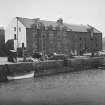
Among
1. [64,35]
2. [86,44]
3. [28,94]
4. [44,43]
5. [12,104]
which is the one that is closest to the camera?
[12,104]

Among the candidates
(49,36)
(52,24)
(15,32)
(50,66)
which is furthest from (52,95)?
(52,24)

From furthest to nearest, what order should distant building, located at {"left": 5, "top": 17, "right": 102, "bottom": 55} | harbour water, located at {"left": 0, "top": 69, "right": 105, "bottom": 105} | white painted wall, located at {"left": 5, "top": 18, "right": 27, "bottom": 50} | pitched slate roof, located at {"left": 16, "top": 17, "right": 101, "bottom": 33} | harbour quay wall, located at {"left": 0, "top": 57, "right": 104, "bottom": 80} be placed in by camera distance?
1. pitched slate roof, located at {"left": 16, "top": 17, "right": 101, "bottom": 33}
2. distant building, located at {"left": 5, "top": 17, "right": 102, "bottom": 55}
3. white painted wall, located at {"left": 5, "top": 18, "right": 27, "bottom": 50}
4. harbour quay wall, located at {"left": 0, "top": 57, "right": 104, "bottom": 80}
5. harbour water, located at {"left": 0, "top": 69, "right": 105, "bottom": 105}

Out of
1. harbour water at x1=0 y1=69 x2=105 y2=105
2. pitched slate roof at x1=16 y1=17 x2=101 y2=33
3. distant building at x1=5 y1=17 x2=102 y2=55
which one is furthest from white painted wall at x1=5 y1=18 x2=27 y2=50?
harbour water at x1=0 y1=69 x2=105 y2=105

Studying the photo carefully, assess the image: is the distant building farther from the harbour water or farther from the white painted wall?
the harbour water

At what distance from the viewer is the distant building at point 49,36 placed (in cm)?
6369

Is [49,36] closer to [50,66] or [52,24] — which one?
[52,24]

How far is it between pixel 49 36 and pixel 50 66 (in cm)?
2027

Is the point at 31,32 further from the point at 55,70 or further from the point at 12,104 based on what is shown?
the point at 12,104

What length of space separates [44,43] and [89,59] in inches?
590

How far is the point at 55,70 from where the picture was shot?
50.6 meters

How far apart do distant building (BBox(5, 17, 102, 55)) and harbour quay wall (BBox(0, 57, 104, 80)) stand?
886 centimetres

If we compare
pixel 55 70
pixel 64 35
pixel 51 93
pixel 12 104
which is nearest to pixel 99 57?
pixel 64 35

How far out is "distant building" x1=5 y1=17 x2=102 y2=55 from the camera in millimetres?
63688

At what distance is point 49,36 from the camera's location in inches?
2672
